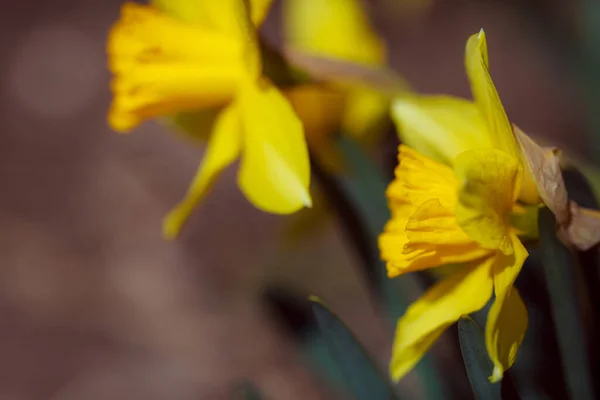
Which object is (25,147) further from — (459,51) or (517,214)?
(517,214)

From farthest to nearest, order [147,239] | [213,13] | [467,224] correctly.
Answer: [147,239] → [213,13] → [467,224]

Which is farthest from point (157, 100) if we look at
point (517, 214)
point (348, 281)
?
point (348, 281)

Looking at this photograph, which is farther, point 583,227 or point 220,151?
point 220,151

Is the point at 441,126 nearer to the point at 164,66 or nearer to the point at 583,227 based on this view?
the point at 583,227

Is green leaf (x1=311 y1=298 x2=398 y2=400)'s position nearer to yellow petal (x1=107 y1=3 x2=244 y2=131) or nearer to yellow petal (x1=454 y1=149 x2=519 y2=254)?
yellow petal (x1=454 y1=149 x2=519 y2=254)

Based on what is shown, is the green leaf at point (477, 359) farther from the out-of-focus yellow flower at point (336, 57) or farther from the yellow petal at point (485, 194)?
the out-of-focus yellow flower at point (336, 57)

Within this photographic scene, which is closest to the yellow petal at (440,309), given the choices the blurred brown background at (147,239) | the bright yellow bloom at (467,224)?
the bright yellow bloom at (467,224)

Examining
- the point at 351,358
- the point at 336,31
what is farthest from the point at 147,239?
the point at 351,358

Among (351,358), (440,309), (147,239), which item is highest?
(440,309)
